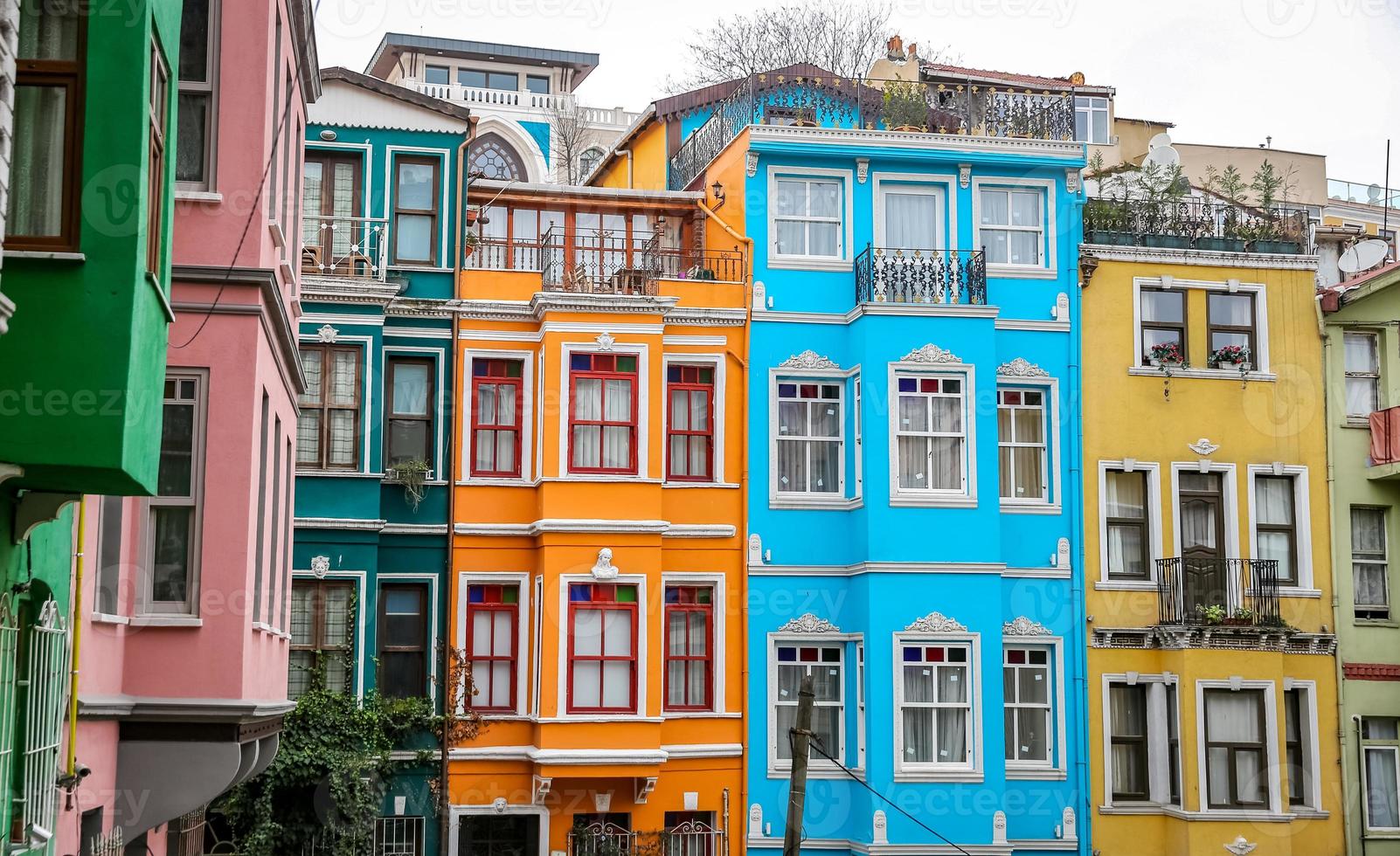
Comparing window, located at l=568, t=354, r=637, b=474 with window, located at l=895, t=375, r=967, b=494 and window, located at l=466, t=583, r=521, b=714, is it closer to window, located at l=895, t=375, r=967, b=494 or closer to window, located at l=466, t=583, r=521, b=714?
window, located at l=466, t=583, r=521, b=714

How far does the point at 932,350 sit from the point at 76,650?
16.6 m

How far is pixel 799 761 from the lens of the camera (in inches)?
792

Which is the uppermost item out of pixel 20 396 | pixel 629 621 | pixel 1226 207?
pixel 1226 207

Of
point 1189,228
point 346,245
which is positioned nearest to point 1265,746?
point 1189,228

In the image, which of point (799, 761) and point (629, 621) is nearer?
point (799, 761)

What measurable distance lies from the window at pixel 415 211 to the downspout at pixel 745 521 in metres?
4.50

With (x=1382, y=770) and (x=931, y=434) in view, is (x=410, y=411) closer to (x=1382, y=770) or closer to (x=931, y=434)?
(x=931, y=434)

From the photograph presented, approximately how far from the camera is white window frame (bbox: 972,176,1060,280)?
26781 mm

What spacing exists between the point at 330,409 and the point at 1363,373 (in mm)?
17021

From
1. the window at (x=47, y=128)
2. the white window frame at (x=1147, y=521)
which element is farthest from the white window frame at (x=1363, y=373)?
the window at (x=47, y=128)

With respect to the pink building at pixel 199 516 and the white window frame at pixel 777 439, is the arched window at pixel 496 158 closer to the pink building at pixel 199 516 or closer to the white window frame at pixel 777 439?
the white window frame at pixel 777 439

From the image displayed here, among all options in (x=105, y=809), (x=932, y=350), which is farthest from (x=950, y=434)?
(x=105, y=809)

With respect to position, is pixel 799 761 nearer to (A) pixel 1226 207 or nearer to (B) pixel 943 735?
(B) pixel 943 735

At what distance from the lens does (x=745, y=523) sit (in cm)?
2556
